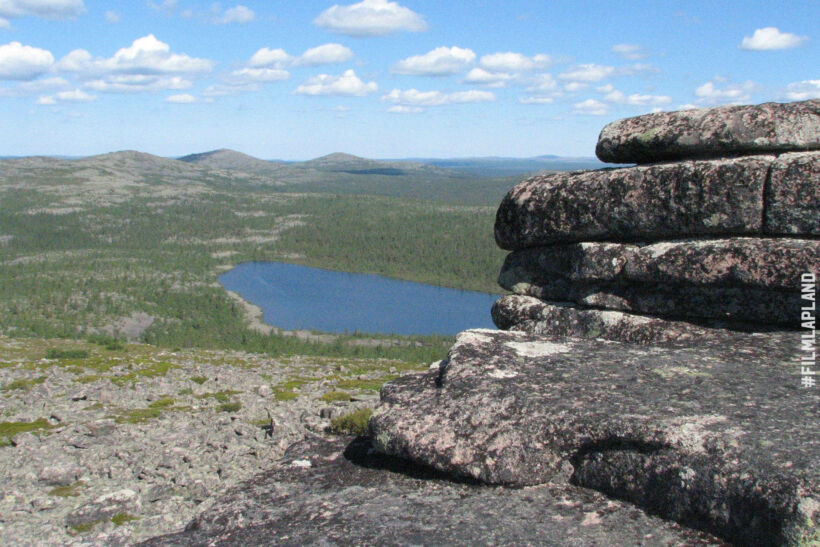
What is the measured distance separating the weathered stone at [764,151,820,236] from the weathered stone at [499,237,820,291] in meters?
0.31

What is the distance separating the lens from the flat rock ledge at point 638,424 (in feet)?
25.4

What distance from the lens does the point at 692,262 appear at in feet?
42.5

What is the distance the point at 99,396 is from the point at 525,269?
93.1 feet

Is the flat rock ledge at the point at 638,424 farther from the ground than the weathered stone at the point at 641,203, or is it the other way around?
the weathered stone at the point at 641,203

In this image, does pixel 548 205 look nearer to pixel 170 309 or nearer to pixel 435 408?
pixel 435 408

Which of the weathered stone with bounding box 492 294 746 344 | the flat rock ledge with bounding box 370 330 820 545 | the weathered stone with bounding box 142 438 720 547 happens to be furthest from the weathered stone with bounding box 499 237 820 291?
the weathered stone with bounding box 142 438 720 547

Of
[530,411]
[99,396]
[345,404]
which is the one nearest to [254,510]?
[530,411]

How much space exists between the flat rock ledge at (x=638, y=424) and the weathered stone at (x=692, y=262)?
1.19 metres

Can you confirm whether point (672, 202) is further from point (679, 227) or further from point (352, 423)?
point (352, 423)

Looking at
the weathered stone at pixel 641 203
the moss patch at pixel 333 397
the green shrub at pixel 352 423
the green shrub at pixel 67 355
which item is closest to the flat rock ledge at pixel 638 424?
the weathered stone at pixel 641 203

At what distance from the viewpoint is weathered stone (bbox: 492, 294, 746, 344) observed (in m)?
13.0

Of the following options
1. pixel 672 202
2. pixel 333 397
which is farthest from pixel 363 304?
pixel 672 202

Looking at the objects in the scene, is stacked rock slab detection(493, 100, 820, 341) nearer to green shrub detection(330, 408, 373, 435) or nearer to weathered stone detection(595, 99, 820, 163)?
weathered stone detection(595, 99, 820, 163)

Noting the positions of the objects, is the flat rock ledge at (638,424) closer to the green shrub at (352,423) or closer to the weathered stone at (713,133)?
the weathered stone at (713,133)
